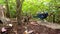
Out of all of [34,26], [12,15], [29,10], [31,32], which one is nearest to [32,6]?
[29,10]

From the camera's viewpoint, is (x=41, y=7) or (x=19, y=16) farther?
(x=41, y=7)

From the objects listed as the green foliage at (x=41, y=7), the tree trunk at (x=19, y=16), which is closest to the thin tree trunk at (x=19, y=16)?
the tree trunk at (x=19, y=16)

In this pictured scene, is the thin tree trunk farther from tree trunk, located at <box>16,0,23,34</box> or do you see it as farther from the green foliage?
the green foliage

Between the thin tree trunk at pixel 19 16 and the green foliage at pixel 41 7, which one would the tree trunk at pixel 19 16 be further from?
the green foliage at pixel 41 7

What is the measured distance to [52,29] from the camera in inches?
170

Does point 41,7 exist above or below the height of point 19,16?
below

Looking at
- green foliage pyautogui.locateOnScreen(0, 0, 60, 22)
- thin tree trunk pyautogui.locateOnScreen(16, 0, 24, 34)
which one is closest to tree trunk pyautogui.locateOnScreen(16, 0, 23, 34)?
thin tree trunk pyautogui.locateOnScreen(16, 0, 24, 34)

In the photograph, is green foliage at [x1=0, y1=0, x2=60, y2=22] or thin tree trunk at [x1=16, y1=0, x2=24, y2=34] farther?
green foliage at [x1=0, y1=0, x2=60, y2=22]

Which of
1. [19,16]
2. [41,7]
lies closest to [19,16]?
[19,16]

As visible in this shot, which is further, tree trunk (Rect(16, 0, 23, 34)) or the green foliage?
the green foliage

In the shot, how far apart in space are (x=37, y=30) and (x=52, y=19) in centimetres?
133

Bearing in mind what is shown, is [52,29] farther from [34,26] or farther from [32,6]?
[32,6]

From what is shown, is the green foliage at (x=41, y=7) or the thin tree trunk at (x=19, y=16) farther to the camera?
the green foliage at (x=41, y=7)

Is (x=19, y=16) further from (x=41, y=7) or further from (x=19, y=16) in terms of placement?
(x=41, y=7)
